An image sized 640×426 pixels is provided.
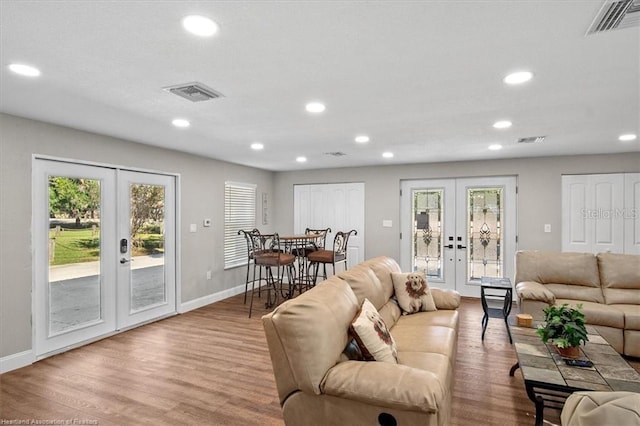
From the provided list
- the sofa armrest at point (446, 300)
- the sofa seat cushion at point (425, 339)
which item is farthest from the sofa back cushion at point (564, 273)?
the sofa seat cushion at point (425, 339)

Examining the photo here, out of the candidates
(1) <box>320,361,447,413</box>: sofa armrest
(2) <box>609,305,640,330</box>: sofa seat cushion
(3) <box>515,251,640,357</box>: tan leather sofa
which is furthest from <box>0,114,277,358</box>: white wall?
(2) <box>609,305,640,330</box>: sofa seat cushion

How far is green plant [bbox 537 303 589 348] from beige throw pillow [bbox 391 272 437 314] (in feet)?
3.51

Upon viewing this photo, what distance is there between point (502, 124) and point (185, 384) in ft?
13.0

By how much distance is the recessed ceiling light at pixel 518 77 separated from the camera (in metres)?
2.33

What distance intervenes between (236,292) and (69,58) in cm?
495

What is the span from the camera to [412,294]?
3.46 meters

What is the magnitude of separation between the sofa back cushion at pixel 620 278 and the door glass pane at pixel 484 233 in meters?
1.90

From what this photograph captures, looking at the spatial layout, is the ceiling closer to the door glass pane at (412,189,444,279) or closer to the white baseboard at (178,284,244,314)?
the door glass pane at (412,189,444,279)

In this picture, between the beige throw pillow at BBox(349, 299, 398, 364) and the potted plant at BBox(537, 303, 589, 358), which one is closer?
the beige throw pillow at BBox(349, 299, 398, 364)

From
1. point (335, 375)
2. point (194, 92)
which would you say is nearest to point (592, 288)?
point (335, 375)

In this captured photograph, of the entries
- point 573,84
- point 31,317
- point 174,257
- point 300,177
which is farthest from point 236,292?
point 573,84

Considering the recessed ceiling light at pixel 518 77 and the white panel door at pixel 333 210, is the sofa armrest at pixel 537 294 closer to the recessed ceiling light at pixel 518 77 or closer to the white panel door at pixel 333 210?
the recessed ceiling light at pixel 518 77

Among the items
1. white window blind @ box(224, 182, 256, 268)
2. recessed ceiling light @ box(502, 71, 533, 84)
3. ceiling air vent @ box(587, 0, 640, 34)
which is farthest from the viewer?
white window blind @ box(224, 182, 256, 268)

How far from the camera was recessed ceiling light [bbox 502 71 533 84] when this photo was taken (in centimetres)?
233
